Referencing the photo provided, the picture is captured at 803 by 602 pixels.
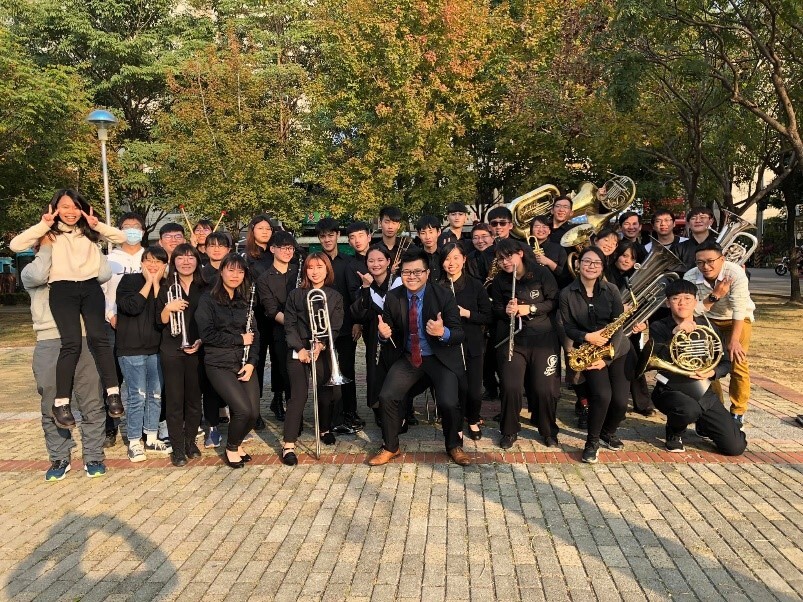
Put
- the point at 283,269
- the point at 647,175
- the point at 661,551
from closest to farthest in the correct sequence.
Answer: the point at 661,551, the point at 283,269, the point at 647,175

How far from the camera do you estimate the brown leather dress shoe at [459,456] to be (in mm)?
5562

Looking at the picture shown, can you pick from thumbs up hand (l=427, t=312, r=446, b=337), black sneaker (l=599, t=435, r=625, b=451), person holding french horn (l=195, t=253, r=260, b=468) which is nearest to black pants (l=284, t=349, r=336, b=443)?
person holding french horn (l=195, t=253, r=260, b=468)

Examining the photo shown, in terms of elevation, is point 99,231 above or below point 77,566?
above

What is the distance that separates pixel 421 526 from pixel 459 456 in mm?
→ 1228

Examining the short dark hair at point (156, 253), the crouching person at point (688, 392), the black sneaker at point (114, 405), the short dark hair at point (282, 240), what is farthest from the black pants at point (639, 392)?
the black sneaker at point (114, 405)

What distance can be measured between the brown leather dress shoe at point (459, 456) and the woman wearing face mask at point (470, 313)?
1.62ft

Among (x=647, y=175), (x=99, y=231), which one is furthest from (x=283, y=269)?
(x=647, y=175)

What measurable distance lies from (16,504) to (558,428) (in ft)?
16.4

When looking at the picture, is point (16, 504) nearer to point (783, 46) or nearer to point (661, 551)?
point (661, 551)

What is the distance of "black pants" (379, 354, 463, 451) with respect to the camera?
5574 mm

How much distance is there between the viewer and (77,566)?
4.04 meters

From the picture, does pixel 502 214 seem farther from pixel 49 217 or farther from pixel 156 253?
pixel 49 217

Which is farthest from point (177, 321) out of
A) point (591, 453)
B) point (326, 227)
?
point (591, 453)

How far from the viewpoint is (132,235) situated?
6.35 metres
